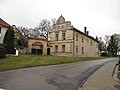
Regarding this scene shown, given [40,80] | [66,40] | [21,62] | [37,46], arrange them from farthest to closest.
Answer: [66,40] → [37,46] → [21,62] → [40,80]

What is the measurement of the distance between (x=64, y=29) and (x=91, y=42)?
1662 centimetres

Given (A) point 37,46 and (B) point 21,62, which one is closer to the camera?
(B) point 21,62

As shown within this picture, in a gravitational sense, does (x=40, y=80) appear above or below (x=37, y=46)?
below

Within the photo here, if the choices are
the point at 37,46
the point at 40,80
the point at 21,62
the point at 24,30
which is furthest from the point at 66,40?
the point at 40,80

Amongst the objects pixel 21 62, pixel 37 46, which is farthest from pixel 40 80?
pixel 37 46

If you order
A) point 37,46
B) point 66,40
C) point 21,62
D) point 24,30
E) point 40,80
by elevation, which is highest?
point 24,30

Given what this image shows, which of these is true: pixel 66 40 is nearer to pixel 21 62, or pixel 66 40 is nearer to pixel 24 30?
pixel 21 62

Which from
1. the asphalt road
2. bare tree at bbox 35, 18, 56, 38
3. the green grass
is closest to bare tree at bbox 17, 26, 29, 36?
bare tree at bbox 35, 18, 56, 38

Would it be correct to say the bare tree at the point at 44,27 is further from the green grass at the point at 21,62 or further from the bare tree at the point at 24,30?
the green grass at the point at 21,62

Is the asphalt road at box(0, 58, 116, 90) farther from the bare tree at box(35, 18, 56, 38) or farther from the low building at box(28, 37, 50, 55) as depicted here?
the bare tree at box(35, 18, 56, 38)

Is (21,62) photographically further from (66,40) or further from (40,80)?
(66,40)

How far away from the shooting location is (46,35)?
209ft

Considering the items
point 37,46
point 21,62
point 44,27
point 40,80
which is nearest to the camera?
point 40,80

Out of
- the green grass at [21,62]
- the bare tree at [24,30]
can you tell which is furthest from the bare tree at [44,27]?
the green grass at [21,62]
